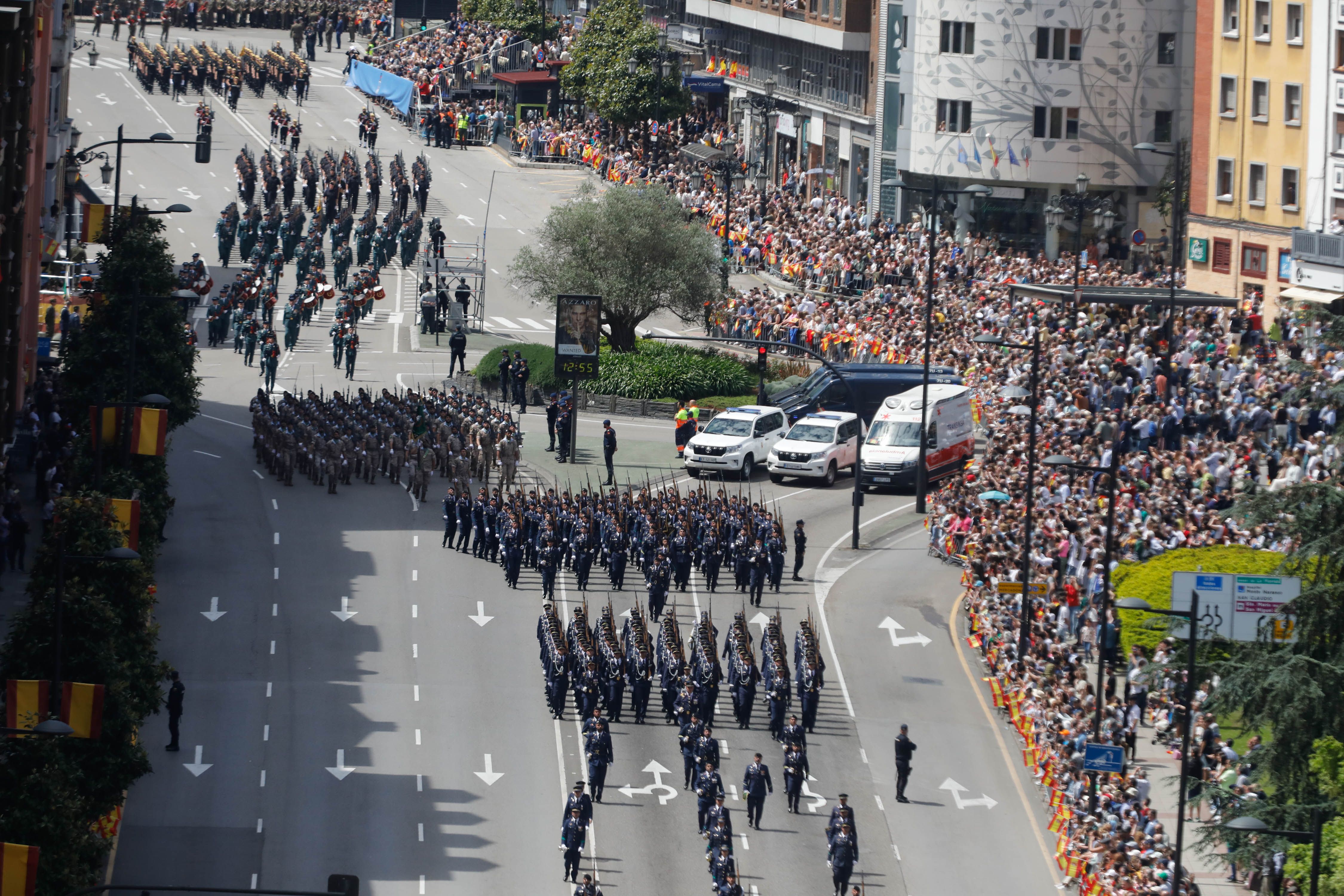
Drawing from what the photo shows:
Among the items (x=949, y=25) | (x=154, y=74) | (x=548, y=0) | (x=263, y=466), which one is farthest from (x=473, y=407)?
(x=548, y=0)

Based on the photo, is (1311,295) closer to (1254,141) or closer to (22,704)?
(1254,141)

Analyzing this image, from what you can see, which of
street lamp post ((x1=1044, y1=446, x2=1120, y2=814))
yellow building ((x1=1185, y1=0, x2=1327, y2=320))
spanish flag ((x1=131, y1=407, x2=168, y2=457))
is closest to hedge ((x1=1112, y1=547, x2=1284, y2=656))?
street lamp post ((x1=1044, y1=446, x2=1120, y2=814))

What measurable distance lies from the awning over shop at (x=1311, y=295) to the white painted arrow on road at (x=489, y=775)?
3106 cm

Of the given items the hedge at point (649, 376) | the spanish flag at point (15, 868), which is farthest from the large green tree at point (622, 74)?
the spanish flag at point (15, 868)

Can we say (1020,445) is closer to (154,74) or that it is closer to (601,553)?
(601,553)

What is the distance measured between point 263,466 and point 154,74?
50.8 m

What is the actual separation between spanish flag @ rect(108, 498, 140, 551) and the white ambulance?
72.5ft

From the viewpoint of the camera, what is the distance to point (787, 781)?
33.8 meters

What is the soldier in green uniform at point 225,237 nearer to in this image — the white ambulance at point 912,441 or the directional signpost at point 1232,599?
the white ambulance at point 912,441

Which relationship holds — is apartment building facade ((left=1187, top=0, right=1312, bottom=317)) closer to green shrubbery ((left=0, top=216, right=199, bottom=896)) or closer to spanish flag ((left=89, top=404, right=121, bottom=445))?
green shrubbery ((left=0, top=216, right=199, bottom=896))

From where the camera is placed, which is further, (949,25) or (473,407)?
(949,25)

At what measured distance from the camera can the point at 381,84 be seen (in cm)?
10056

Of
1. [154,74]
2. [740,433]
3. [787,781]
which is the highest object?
[154,74]

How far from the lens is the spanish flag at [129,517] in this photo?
3272 centimetres
